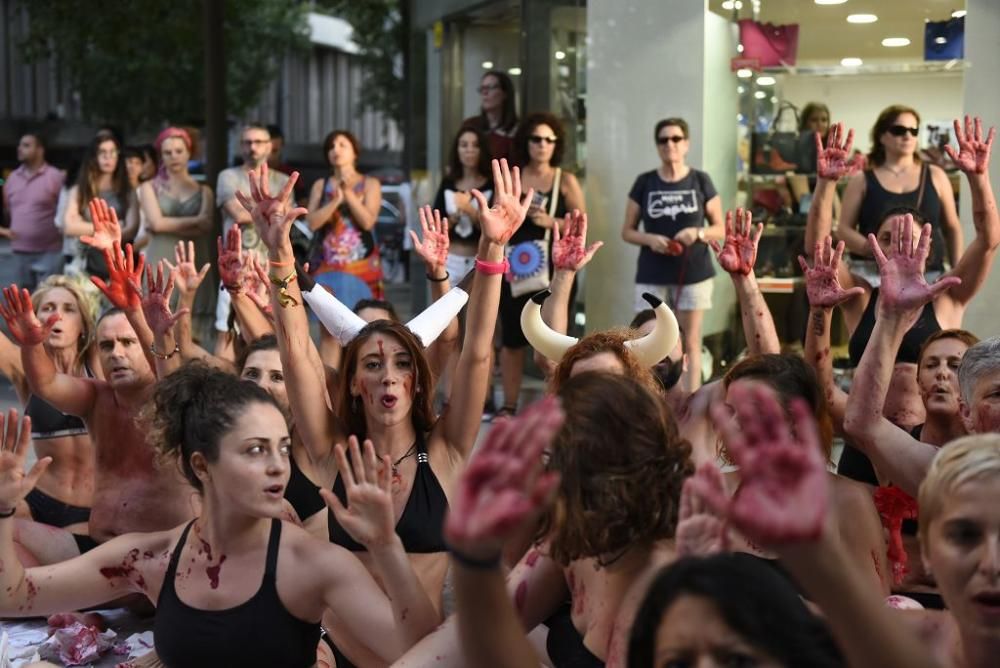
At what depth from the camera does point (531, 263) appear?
8.39 meters

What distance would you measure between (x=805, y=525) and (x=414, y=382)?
250 centimetres

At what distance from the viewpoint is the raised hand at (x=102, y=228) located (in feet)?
19.9

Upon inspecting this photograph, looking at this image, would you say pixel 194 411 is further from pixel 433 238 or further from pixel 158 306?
pixel 433 238

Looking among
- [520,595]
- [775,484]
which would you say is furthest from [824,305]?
[775,484]

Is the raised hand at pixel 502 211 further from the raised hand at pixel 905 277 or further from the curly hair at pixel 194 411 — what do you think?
the raised hand at pixel 905 277

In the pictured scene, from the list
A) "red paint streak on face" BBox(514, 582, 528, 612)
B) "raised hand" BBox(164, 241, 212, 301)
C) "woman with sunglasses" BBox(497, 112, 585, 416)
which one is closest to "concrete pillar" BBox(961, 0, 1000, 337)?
"woman with sunglasses" BBox(497, 112, 585, 416)

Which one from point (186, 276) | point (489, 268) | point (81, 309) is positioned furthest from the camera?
point (81, 309)

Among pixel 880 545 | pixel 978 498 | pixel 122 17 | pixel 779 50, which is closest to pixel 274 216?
pixel 880 545

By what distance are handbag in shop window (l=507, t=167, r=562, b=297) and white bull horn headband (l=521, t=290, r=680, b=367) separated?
11.6ft

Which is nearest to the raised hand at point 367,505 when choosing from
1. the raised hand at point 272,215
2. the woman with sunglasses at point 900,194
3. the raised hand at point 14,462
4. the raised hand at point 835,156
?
the raised hand at point 14,462

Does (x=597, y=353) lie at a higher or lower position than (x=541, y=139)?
lower

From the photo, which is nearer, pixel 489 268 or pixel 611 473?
pixel 611 473

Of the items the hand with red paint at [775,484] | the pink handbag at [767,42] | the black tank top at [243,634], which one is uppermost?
the pink handbag at [767,42]

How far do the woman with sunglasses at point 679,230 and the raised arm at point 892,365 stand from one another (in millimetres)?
4284
